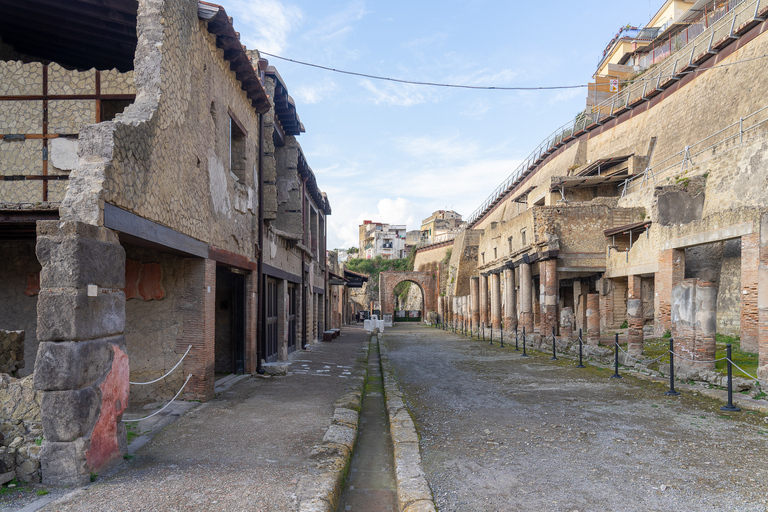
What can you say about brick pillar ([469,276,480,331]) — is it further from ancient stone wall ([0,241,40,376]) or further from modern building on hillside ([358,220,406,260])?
modern building on hillside ([358,220,406,260])

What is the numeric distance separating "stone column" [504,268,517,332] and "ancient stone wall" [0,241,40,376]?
62.1 ft

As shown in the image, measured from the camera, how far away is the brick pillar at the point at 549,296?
58.3 feet

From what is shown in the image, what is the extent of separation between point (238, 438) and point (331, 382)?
404 cm

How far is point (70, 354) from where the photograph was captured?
4.03 m

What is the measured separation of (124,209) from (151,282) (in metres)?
2.48

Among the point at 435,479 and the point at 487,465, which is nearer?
the point at 435,479

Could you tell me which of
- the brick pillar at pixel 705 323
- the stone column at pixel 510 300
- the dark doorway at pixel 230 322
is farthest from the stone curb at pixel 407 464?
the stone column at pixel 510 300

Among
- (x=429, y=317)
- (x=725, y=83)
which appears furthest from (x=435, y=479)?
(x=429, y=317)

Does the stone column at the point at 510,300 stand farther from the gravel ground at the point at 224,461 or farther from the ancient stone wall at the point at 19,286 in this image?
the ancient stone wall at the point at 19,286

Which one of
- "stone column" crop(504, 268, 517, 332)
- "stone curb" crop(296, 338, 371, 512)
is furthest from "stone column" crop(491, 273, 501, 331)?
"stone curb" crop(296, 338, 371, 512)

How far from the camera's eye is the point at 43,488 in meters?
3.92

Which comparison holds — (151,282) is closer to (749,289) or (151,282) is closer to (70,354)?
(70,354)

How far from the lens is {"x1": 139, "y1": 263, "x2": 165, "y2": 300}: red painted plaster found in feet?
23.5

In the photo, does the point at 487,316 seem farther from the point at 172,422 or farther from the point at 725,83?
the point at 172,422
